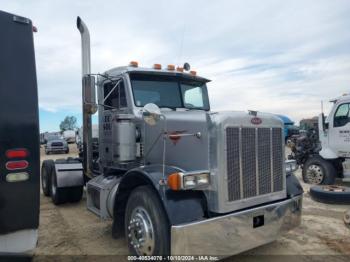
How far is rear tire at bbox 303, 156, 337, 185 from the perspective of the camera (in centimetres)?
948

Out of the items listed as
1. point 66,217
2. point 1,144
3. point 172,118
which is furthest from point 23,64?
point 66,217

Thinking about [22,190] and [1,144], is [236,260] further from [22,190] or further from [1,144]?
[1,144]

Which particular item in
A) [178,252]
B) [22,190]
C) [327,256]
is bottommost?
[327,256]

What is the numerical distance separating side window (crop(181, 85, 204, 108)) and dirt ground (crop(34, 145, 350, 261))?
2.41 metres

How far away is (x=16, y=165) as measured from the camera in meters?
2.92

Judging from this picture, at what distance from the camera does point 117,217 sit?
432cm

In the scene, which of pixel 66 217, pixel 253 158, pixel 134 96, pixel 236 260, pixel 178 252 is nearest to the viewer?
pixel 178 252

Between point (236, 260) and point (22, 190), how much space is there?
8.80 feet

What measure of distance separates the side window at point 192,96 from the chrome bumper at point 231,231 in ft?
7.53

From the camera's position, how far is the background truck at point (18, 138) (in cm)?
288

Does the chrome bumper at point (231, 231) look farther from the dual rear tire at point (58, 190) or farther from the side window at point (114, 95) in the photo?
the dual rear tire at point (58, 190)

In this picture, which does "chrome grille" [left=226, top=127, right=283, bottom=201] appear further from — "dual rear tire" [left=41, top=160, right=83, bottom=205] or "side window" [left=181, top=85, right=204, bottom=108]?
"dual rear tire" [left=41, top=160, right=83, bottom=205]

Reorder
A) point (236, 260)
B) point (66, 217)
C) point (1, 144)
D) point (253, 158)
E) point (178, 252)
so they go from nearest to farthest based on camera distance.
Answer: point (1, 144) < point (178, 252) < point (253, 158) < point (236, 260) < point (66, 217)

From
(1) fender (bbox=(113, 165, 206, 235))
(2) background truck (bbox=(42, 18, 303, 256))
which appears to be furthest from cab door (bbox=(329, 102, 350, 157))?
(1) fender (bbox=(113, 165, 206, 235))
